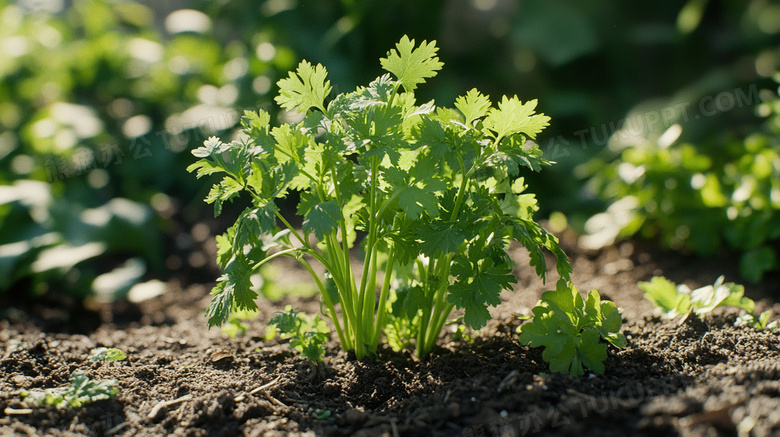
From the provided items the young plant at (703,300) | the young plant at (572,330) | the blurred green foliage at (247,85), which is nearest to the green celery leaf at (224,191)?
the young plant at (572,330)

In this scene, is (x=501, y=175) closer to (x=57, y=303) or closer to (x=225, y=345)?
(x=225, y=345)

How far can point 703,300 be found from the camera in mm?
1646

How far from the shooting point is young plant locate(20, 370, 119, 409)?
1.32 meters

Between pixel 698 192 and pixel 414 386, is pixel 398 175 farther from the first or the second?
pixel 698 192

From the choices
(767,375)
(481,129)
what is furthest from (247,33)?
(767,375)

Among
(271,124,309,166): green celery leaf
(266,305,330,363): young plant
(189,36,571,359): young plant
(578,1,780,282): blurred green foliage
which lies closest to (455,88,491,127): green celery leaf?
(189,36,571,359): young plant

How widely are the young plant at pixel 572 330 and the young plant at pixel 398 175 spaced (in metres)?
0.09

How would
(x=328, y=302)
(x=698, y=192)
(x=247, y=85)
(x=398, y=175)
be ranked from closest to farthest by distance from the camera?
(x=398, y=175), (x=328, y=302), (x=698, y=192), (x=247, y=85)

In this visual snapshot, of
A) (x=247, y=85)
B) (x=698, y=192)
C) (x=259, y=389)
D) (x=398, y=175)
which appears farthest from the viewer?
(x=247, y=85)

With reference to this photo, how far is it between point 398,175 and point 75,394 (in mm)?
911

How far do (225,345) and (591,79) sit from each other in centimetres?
354

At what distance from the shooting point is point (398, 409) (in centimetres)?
136

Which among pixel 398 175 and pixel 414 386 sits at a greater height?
pixel 398 175

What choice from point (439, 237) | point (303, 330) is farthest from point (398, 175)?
point (303, 330)
